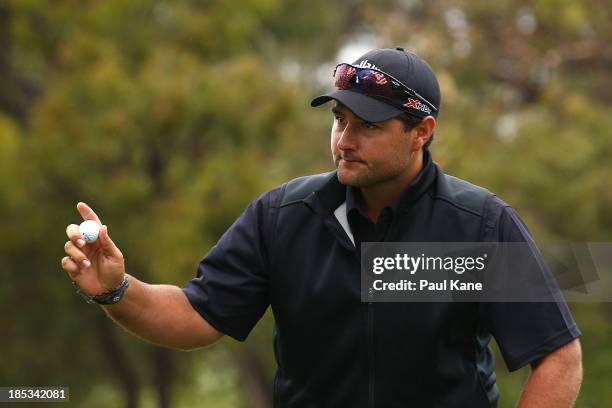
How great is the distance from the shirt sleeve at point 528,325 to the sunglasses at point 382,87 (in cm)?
51

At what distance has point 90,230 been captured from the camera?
3590 millimetres

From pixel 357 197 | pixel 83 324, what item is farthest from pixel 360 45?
pixel 357 197

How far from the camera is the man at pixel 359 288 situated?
3674mm

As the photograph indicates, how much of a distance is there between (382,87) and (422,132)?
0.23 metres

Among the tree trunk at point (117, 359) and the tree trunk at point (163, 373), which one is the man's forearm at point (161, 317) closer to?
the tree trunk at point (163, 373)

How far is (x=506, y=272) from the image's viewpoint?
3695 millimetres

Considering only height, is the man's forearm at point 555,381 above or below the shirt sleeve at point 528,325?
below

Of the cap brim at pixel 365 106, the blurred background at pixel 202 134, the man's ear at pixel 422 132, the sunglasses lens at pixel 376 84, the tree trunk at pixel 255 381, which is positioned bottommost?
the tree trunk at pixel 255 381

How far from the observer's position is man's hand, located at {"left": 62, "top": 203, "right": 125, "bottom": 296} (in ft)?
11.9

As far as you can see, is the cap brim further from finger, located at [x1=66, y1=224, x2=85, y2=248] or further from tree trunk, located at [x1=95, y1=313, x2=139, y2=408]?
tree trunk, located at [x1=95, y1=313, x2=139, y2=408]

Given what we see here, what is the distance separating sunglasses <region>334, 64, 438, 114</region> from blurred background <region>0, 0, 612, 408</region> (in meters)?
8.95

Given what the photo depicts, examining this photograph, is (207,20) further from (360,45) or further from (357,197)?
(357,197)

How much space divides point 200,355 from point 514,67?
6.09m

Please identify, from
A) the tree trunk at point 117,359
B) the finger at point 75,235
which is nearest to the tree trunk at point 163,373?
the tree trunk at point 117,359
